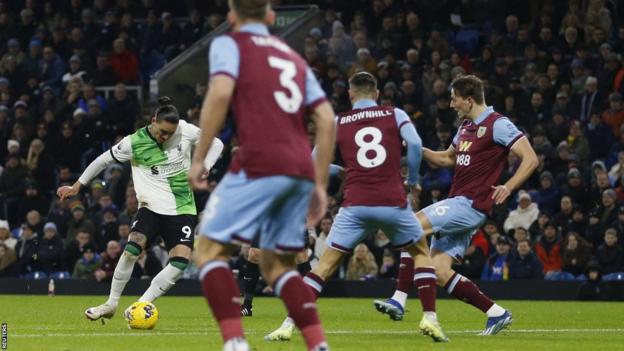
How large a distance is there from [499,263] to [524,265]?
1.58 feet

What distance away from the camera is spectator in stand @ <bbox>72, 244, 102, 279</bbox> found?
Result: 80.3 feet

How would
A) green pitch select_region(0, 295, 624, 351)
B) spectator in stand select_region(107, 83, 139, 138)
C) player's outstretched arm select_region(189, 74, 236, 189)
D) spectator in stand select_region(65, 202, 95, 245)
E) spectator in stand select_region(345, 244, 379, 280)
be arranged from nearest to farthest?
player's outstretched arm select_region(189, 74, 236, 189)
green pitch select_region(0, 295, 624, 351)
spectator in stand select_region(345, 244, 379, 280)
spectator in stand select_region(65, 202, 95, 245)
spectator in stand select_region(107, 83, 139, 138)

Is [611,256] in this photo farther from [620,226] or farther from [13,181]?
[13,181]

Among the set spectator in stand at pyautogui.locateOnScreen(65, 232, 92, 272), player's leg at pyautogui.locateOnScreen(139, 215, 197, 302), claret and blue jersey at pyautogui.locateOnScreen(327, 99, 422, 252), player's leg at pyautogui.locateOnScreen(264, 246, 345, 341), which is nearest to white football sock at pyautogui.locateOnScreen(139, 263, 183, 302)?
player's leg at pyautogui.locateOnScreen(139, 215, 197, 302)

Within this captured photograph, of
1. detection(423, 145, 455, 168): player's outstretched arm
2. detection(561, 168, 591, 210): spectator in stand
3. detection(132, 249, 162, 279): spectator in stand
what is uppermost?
detection(423, 145, 455, 168): player's outstretched arm

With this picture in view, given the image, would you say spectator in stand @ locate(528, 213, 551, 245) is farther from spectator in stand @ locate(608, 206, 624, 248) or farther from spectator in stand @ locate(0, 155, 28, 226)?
spectator in stand @ locate(0, 155, 28, 226)

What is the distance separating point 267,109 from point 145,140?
7.04m

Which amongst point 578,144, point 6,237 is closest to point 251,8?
point 578,144

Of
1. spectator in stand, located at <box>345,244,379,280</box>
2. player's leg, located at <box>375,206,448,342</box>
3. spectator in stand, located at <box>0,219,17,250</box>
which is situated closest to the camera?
player's leg, located at <box>375,206,448,342</box>

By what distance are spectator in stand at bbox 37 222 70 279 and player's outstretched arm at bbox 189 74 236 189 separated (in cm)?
1762

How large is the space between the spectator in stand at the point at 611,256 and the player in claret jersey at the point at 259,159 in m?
14.5

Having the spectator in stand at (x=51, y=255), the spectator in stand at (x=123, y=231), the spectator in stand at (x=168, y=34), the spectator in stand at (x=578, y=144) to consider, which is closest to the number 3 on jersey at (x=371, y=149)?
the spectator in stand at (x=578, y=144)

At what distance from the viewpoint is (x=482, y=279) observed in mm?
22500

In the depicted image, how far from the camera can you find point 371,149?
38.9 ft
